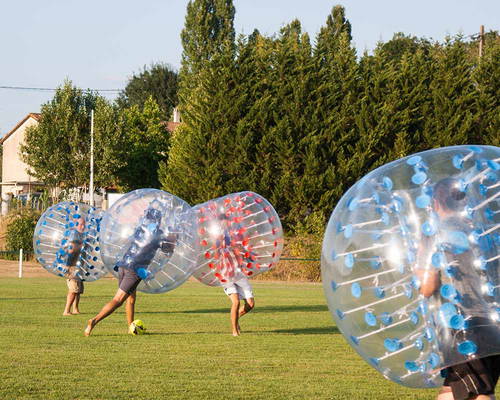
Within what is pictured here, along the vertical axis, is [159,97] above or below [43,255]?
above

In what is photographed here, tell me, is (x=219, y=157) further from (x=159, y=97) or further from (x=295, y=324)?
(x=159, y=97)

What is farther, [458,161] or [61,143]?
[61,143]

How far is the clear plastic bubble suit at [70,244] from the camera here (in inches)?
617

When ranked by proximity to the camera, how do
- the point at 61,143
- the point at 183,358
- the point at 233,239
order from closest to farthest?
the point at 183,358 < the point at 233,239 < the point at 61,143

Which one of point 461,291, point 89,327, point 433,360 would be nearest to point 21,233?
point 89,327

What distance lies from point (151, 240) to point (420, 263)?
7.19m

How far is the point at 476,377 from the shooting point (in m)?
5.41

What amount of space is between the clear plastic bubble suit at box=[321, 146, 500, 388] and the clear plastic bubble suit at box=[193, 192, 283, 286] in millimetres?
7068

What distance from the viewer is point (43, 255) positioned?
52.2 feet

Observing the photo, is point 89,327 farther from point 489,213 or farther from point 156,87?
point 156,87

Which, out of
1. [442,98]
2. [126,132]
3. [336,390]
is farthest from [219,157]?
[336,390]

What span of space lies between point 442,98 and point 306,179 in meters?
6.22

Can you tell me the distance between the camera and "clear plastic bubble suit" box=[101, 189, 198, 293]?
480 inches

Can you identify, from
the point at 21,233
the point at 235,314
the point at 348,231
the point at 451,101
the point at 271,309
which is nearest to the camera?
the point at 348,231
